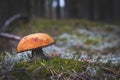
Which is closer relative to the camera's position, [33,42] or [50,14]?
[33,42]

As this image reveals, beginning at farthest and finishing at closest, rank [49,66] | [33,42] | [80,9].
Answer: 1. [80,9]
2. [33,42]
3. [49,66]

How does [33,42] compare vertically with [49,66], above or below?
above

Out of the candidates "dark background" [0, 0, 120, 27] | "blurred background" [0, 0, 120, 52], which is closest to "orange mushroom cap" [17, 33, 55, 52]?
"blurred background" [0, 0, 120, 52]

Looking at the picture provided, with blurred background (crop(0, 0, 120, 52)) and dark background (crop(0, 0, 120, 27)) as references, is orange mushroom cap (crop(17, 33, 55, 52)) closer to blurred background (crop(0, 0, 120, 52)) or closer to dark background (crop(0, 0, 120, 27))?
blurred background (crop(0, 0, 120, 52))

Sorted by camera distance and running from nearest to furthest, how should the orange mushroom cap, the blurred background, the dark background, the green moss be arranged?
the green moss < the orange mushroom cap < the blurred background < the dark background

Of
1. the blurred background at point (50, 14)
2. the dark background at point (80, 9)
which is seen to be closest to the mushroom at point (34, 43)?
the blurred background at point (50, 14)

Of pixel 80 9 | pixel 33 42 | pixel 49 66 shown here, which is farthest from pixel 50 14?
pixel 49 66

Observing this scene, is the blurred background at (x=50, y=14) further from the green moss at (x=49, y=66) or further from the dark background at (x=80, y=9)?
the green moss at (x=49, y=66)

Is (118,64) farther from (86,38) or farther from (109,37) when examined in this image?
(109,37)

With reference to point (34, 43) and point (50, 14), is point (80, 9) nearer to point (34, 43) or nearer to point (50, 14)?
point (50, 14)

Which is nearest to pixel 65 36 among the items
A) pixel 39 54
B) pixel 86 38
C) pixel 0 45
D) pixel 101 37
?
pixel 86 38

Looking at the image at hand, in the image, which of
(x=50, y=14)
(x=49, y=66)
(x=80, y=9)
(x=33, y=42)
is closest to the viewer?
(x=49, y=66)
